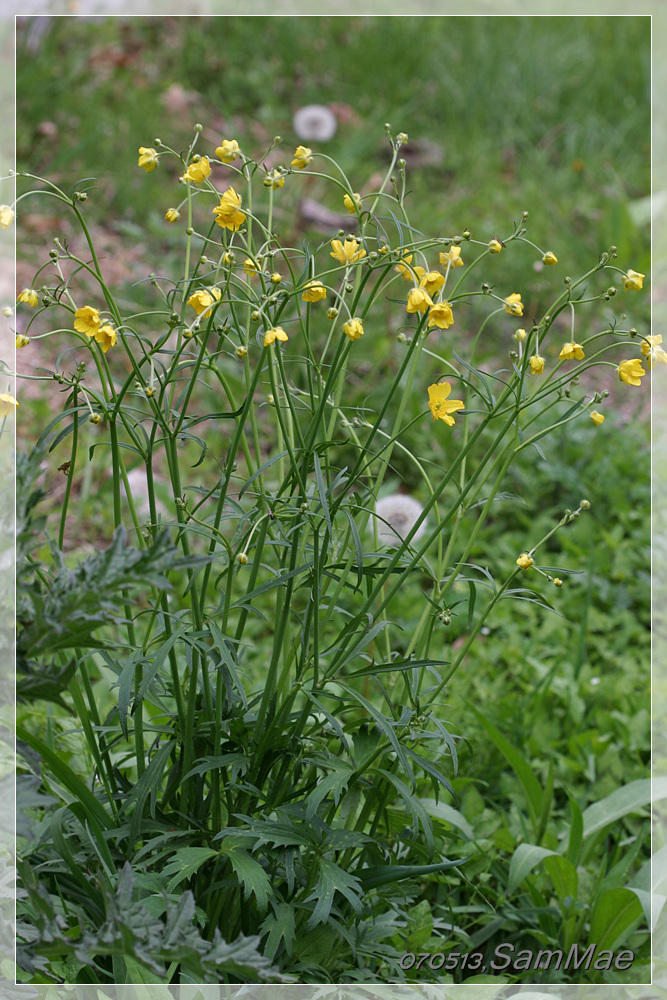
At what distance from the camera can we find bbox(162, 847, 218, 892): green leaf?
36.6 inches

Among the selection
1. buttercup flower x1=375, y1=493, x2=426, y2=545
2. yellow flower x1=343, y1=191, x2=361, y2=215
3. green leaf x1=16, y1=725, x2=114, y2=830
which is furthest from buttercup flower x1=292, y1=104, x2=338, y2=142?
green leaf x1=16, y1=725, x2=114, y2=830

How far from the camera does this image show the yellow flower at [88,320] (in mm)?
903

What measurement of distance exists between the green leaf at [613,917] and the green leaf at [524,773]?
207 millimetres

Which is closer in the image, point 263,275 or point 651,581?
point 263,275

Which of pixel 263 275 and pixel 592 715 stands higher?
pixel 263 275

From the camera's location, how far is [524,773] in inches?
57.8

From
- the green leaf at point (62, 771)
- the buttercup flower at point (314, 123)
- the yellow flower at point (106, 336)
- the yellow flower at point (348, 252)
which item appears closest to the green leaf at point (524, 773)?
the green leaf at point (62, 771)

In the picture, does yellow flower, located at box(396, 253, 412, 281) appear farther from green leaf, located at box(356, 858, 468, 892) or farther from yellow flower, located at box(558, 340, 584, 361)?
green leaf, located at box(356, 858, 468, 892)

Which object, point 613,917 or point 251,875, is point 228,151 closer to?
point 251,875

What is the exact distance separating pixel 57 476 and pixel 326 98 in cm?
278

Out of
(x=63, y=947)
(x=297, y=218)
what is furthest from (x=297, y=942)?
(x=297, y=218)

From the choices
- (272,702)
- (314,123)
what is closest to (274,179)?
(272,702)

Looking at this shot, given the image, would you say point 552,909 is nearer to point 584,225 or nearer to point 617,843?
point 617,843

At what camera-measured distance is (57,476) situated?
2.63m
